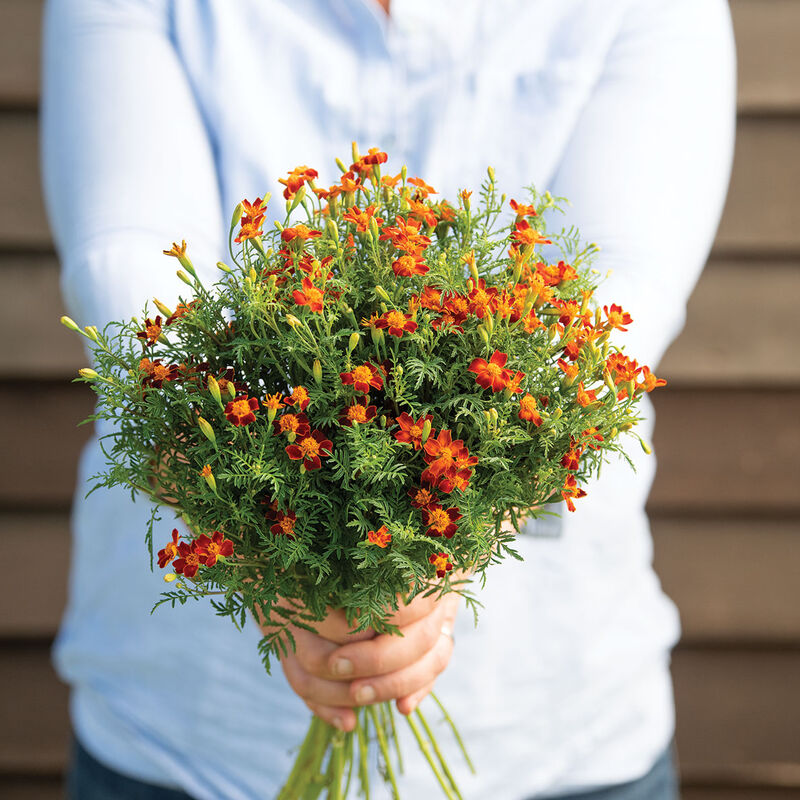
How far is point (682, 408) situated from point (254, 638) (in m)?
0.75

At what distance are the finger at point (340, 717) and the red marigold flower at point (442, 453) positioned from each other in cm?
26

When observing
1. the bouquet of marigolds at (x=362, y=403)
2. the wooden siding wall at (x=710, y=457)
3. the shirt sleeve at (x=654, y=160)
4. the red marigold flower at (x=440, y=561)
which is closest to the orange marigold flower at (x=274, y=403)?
the bouquet of marigolds at (x=362, y=403)

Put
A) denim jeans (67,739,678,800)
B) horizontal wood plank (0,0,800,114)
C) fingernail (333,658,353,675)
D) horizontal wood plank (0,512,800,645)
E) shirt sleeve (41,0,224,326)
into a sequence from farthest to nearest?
horizontal wood plank (0,512,800,645) < horizontal wood plank (0,0,800,114) < denim jeans (67,739,678,800) < shirt sleeve (41,0,224,326) < fingernail (333,658,353,675)

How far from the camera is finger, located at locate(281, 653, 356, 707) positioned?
0.57 meters

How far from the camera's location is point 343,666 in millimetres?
553

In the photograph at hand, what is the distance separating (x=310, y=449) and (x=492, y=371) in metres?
0.09

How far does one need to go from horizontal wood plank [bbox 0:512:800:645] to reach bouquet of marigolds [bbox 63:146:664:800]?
2.84 feet

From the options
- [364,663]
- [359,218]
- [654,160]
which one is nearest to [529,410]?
[359,218]

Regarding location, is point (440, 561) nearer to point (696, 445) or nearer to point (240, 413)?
point (240, 413)

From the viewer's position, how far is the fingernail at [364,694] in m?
0.56

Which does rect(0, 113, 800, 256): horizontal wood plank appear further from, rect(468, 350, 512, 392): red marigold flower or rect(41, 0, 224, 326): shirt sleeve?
rect(468, 350, 512, 392): red marigold flower

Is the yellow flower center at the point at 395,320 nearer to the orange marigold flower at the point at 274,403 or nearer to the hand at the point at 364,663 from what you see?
the orange marigold flower at the point at 274,403

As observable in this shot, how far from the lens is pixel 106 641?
2.61 ft

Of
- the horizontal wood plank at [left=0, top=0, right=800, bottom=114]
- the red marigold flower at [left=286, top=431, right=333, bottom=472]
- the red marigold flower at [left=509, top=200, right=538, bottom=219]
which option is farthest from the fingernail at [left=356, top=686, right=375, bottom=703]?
the horizontal wood plank at [left=0, top=0, right=800, bottom=114]
